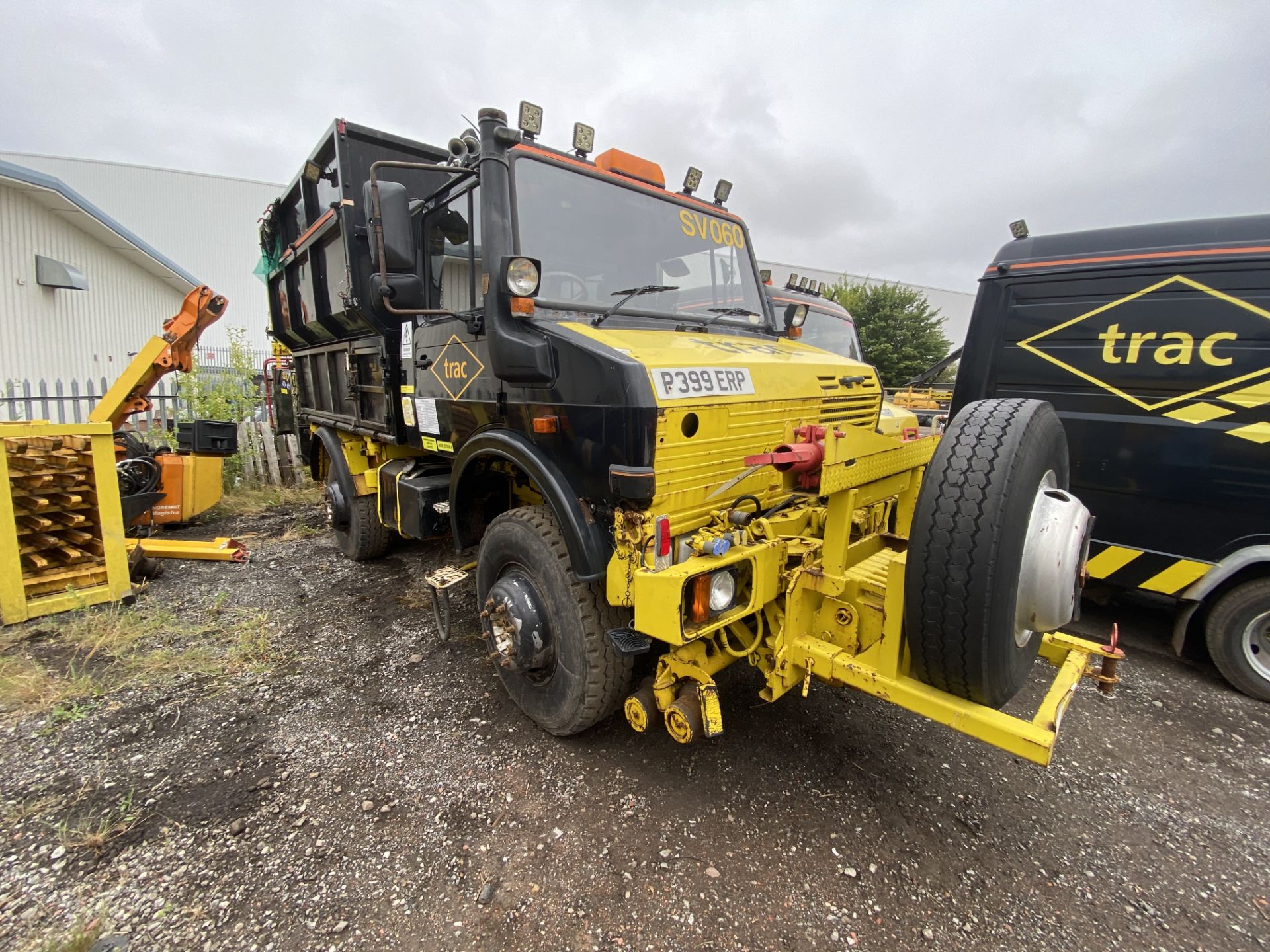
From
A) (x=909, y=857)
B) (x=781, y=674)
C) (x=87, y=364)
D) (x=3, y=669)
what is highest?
(x=87, y=364)

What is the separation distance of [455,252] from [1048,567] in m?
3.07

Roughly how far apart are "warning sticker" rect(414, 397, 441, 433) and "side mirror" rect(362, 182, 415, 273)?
1017 millimetres

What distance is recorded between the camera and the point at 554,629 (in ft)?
8.55

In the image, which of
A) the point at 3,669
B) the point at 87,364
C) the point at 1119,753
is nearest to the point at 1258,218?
the point at 1119,753

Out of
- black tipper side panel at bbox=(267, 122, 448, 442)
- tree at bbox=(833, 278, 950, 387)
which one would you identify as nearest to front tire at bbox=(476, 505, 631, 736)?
black tipper side panel at bbox=(267, 122, 448, 442)

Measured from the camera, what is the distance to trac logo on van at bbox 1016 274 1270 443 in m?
3.25

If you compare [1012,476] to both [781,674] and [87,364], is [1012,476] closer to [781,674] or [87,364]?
[781,674]

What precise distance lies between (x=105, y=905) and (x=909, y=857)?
2833mm

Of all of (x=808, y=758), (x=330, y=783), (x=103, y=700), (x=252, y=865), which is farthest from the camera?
(x=103, y=700)

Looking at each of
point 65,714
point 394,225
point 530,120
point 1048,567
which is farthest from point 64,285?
point 1048,567

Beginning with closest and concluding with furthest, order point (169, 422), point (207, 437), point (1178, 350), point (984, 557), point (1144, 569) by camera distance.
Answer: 1. point (984, 557)
2. point (1178, 350)
3. point (1144, 569)
4. point (207, 437)
5. point (169, 422)

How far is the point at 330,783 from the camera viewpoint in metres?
2.52

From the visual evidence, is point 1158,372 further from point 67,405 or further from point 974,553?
point 67,405

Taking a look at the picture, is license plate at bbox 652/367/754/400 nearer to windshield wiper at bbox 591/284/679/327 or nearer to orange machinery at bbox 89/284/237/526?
windshield wiper at bbox 591/284/679/327
